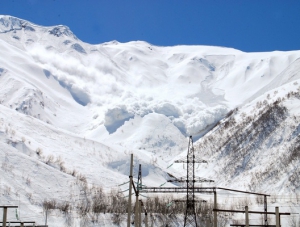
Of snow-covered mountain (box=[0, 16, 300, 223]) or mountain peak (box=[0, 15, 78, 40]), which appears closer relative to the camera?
snow-covered mountain (box=[0, 16, 300, 223])

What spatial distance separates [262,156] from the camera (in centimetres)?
6562

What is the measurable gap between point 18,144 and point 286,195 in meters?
30.4

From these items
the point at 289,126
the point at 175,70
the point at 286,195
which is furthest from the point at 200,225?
the point at 175,70

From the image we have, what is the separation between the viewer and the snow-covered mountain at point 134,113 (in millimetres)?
55062

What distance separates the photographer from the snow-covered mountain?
5506cm

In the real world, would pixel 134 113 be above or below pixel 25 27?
below

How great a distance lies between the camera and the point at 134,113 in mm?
96375

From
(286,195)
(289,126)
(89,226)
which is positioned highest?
(289,126)

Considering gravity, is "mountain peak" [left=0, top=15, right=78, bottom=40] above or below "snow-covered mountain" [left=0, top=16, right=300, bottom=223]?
above

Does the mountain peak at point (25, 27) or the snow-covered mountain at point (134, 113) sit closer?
the snow-covered mountain at point (134, 113)

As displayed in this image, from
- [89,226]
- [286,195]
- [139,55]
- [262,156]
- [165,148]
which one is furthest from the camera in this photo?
[139,55]

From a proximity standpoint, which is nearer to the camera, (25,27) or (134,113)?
(134,113)

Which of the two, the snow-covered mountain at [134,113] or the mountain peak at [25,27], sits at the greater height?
the mountain peak at [25,27]

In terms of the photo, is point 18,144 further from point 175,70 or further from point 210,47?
point 210,47
